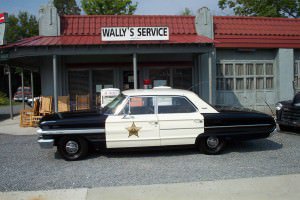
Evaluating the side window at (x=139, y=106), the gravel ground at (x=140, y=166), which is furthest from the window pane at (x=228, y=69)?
the side window at (x=139, y=106)

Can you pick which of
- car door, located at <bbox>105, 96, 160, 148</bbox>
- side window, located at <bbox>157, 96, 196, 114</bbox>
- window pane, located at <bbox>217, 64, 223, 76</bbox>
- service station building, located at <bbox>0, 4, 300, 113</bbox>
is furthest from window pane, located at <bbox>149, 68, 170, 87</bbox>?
car door, located at <bbox>105, 96, 160, 148</bbox>

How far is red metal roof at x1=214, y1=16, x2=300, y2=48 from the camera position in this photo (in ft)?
45.5

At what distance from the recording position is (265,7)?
3059cm

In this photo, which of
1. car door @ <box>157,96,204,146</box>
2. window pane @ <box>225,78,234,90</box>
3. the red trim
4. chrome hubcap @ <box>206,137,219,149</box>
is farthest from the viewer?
window pane @ <box>225,78,234,90</box>

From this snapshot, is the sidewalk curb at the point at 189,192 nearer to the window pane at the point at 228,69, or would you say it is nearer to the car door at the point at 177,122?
the car door at the point at 177,122

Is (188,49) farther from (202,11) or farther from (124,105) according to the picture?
(124,105)

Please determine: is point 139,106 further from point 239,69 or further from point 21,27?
point 21,27

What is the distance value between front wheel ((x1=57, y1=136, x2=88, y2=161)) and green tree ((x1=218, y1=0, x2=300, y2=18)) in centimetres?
2779

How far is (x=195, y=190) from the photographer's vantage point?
4.87m

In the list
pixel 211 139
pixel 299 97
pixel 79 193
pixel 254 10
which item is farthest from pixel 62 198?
pixel 254 10

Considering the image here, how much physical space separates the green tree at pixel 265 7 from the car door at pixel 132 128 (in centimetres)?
2701

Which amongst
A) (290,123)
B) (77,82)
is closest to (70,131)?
(290,123)

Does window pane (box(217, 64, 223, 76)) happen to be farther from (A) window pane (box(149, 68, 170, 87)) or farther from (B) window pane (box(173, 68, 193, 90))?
(A) window pane (box(149, 68, 170, 87))

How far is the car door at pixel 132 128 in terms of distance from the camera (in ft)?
21.9
